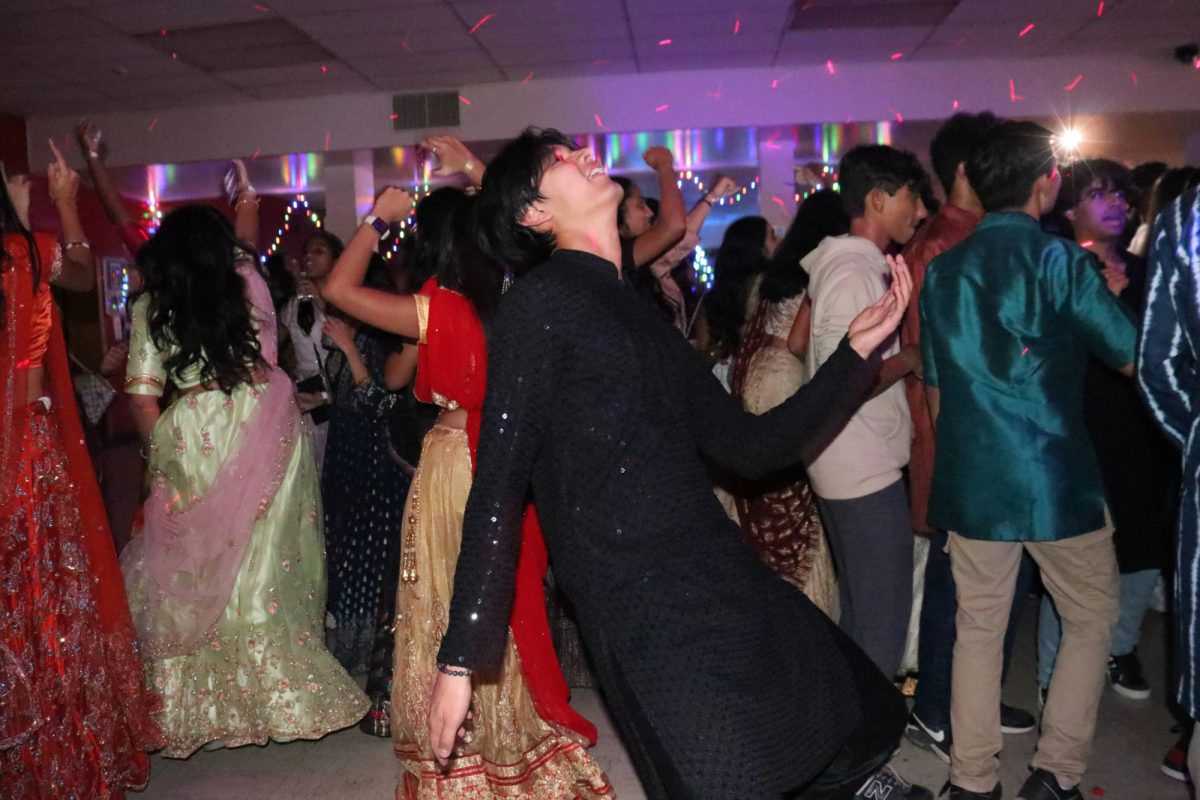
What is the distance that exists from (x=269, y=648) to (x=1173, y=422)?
2258 mm

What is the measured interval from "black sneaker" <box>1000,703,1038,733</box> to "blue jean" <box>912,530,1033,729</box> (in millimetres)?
264

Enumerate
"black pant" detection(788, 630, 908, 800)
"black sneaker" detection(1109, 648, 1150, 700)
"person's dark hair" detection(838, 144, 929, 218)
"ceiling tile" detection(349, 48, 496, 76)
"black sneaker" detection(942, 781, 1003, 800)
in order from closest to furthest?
"black pant" detection(788, 630, 908, 800) → "black sneaker" detection(942, 781, 1003, 800) → "person's dark hair" detection(838, 144, 929, 218) → "black sneaker" detection(1109, 648, 1150, 700) → "ceiling tile" detection(349, 48, 496, 76)

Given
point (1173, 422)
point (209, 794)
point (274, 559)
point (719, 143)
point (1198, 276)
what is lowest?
point (209, 794)

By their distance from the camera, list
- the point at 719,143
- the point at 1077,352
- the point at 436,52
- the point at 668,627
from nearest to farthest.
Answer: the point at 668,627 → the point at 1077,352 → the point at 436,52 → the point at 719,143

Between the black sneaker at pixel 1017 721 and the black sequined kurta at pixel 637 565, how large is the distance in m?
1.60

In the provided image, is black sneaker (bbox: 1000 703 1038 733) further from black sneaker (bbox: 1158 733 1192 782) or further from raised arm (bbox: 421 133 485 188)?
raised arm (bbox: 421 133 485 188)

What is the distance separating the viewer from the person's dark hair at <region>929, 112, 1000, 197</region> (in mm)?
2334

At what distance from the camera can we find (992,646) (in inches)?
85.1

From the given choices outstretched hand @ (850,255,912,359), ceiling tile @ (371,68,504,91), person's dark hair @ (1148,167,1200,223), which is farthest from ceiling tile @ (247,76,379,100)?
outstretched hand @ (850,255,912,359)

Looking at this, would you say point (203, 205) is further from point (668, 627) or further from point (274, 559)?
point (668, 627)

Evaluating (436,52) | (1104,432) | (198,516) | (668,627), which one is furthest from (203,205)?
(436,52)

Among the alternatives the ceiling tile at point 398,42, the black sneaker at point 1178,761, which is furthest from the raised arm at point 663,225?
the ceiling tile at point 398,42

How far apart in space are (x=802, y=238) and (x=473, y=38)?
3998 mm

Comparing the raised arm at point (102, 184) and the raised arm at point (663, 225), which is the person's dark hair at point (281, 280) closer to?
the raised arm at point (102, 184)
